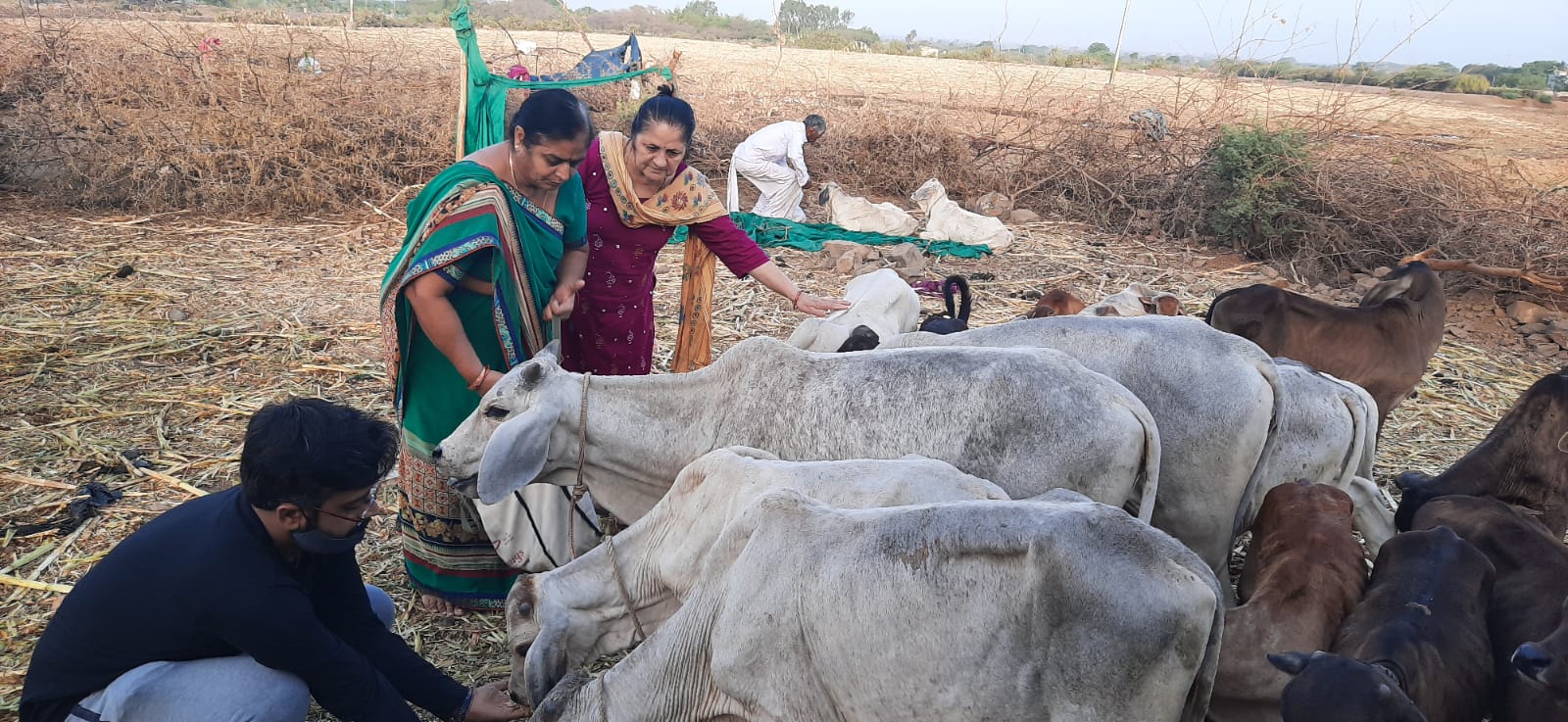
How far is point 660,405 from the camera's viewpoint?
13.1 ft

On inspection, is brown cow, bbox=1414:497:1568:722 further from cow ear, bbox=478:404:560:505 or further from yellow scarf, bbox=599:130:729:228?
yellow scarf, bbox=599:130:729:228

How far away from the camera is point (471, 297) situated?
4.18 metres

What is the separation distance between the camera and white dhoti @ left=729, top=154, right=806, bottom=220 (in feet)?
39.1

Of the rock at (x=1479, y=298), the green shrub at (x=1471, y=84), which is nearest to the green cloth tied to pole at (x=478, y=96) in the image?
the rock at (x=1479, y=298)

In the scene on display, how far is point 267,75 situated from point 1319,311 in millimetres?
10736

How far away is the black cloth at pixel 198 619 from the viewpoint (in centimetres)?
277

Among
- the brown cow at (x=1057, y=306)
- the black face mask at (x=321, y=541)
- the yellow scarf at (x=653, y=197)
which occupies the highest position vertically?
the yellow scarf at (x=653, y=197)

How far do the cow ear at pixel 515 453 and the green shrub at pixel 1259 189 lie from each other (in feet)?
30.2

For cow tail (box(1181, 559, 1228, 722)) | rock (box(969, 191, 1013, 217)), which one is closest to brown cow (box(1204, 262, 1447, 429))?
cow tail (box(1181, 559, 1228, 722))

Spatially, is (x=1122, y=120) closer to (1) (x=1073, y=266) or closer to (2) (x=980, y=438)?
(1) (x=1073, y=266)

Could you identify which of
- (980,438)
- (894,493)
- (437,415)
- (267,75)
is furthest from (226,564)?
(267,75)

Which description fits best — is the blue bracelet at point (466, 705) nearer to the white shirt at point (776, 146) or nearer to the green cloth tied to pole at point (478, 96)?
the green cloth tied to pole at point (478, 96)

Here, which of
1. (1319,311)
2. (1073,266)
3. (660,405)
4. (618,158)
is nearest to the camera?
(660,405)

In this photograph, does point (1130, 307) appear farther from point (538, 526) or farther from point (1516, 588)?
point (538, 526)
